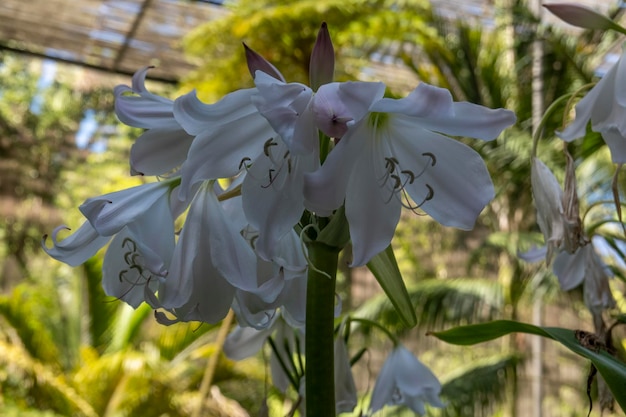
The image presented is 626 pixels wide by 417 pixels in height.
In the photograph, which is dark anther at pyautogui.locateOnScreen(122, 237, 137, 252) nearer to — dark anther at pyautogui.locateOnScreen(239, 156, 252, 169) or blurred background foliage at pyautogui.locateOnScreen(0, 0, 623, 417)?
dark anther at pyautogui.locateOnScreen(239, 156, 252, 169)

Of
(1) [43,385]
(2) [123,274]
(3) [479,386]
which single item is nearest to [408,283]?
(3) [479,386]

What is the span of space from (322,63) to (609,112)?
0.76 feet

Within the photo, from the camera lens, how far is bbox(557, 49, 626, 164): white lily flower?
19.0 inches

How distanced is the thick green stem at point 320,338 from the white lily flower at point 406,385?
0.29 m

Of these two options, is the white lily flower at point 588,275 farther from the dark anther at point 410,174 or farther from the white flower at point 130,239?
the white flower at point 130,239

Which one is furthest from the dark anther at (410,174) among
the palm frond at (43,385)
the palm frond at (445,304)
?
the palm frond at (43,385)

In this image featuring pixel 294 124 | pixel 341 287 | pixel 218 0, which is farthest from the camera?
pixel 341 287

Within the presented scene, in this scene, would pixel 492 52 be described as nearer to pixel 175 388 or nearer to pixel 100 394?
pixel 175 388

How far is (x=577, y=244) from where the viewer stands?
20.8 inches

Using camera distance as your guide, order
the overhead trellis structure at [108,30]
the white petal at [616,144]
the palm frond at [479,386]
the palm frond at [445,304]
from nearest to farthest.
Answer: the white petal at [616,144] < the palm frond at [479,386] < the palm frond at [445,304] < the overhead trellis structure at [108,30]

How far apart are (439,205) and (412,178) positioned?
2 centimetres

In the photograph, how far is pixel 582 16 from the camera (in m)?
0.50

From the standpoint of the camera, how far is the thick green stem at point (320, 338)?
0.39m

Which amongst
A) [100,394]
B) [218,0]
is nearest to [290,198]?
[100,394]
